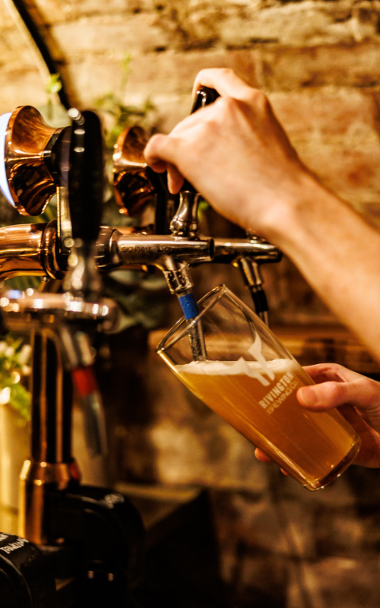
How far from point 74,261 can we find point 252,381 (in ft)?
0.79

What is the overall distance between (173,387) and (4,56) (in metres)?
0.99

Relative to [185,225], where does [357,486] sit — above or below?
below

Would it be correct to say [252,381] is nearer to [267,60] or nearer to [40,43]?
[267,60]

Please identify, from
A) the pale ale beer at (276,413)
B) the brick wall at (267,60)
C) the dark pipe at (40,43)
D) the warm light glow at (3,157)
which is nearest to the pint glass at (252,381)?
the pale ale beer at (276,413)

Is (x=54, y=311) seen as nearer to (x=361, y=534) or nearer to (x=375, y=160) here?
(x=375, y=160)

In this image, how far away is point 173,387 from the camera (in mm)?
1365

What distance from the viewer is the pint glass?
54 cm

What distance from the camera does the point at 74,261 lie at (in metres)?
0.42

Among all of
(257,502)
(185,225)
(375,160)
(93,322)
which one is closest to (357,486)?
(257,502)

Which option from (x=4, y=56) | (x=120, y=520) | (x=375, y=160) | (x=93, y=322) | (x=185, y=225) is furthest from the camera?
(x=4, y=56)

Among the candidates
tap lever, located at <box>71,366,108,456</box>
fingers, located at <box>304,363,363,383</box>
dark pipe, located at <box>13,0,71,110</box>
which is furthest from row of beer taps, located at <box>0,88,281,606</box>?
dark pipe, located at <box>13,0,71,110</box>

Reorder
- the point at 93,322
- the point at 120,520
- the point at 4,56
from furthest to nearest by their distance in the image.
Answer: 1. the point at 4,56
2. the point at 120,520
3. the point at 93,322

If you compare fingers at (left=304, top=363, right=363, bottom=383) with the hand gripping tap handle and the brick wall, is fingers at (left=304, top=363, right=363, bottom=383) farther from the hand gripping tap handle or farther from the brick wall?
the brick wall

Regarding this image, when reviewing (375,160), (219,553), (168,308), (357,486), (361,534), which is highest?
(375,160)
